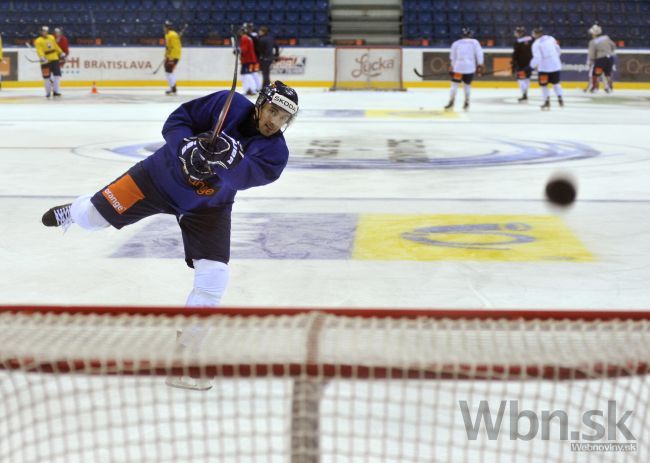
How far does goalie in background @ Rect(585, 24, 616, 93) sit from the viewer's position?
2206cm

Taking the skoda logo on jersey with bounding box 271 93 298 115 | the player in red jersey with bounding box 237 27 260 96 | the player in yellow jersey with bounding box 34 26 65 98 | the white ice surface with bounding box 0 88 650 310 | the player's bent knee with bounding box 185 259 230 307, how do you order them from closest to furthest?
the skoda logo on jersey with bounding box 271 93 298 115
the player's bent knee with bounding box 185 259 230 307
the white ice surface with bounding box 0 88 650 310
the player in yellow jersey with bounding box 34 26 65 98
the player in red jersey with bounding box 237 27 260 96

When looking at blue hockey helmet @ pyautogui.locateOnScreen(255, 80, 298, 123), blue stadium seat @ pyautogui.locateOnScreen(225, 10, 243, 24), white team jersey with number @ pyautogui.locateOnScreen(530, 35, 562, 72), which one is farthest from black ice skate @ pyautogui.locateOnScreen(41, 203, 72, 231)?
blue stadium seat @ pyautogui.locateOnScreen(225, 10, 243, 24)

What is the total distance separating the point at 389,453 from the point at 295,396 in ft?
2.96

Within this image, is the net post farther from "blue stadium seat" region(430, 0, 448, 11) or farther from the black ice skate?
"blue stadium seat" region(430, 0, 448, 11)

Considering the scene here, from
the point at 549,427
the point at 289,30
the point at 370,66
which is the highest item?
the point at 289,30

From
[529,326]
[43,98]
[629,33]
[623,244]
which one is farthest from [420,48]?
[529,326]

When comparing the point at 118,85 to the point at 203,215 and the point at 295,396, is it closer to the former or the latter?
the point at 203,215

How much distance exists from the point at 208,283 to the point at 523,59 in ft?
56.3

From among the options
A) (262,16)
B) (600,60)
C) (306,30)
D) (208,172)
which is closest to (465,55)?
(600,60)

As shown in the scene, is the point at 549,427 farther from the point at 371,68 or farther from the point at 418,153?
the point at 371,68

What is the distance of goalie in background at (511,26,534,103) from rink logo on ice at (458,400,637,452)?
56.7ft

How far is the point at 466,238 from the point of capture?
21.4ft

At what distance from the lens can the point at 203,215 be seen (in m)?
3.81

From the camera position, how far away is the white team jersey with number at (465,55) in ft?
60.2
